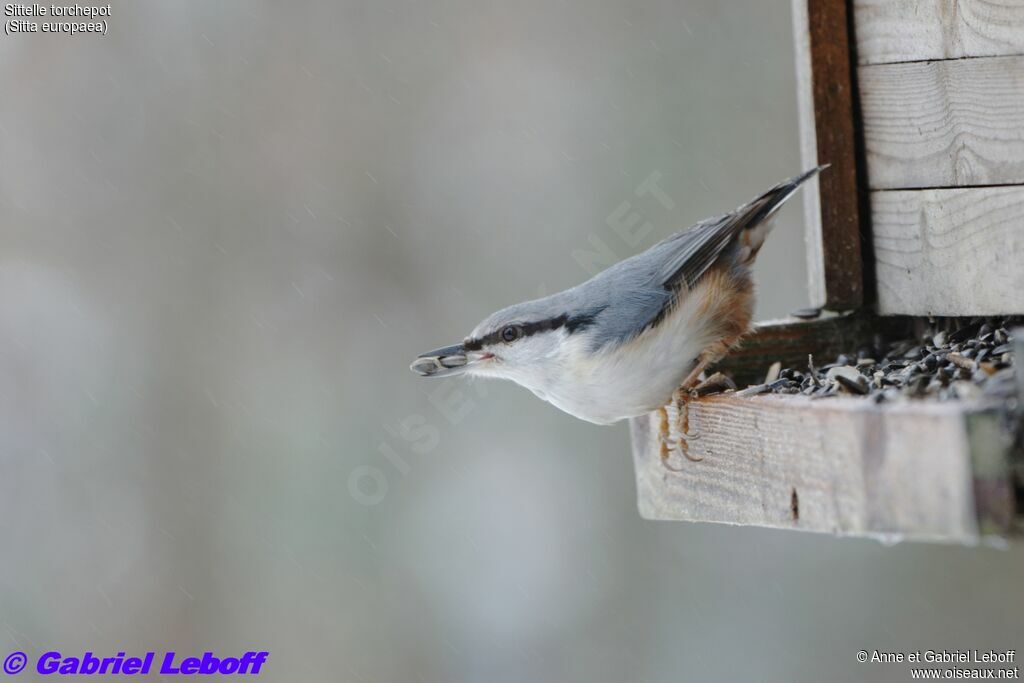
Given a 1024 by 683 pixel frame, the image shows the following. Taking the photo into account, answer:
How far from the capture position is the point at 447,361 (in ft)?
8.98

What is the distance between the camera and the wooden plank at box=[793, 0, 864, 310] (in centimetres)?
261

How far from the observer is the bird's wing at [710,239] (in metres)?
2.59

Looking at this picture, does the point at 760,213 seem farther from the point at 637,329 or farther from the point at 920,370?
the point at 920,370

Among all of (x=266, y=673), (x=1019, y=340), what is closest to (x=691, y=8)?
(x=266, y=673)

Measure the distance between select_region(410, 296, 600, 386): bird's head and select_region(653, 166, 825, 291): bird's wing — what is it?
21cm

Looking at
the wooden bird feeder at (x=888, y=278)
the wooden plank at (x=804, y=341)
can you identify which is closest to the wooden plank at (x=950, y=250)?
the wooden bird feeder at (x=888, y=278)

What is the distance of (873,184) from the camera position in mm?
2621

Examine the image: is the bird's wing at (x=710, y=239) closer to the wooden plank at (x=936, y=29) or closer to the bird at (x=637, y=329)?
the bird at (x=637, y=329)

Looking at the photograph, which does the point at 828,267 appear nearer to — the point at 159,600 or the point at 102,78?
the point at 159,600

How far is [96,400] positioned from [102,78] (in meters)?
1.53

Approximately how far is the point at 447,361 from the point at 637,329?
1.65 ft

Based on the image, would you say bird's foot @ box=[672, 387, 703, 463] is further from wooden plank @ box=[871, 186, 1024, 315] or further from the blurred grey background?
the blurred grey background

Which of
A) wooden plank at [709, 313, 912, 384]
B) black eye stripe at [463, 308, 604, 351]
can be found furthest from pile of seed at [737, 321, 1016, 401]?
black eye stripe at [463, 308, 604, 351]

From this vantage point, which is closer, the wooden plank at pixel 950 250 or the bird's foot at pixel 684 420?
the wooden plank at pixel 950 250
